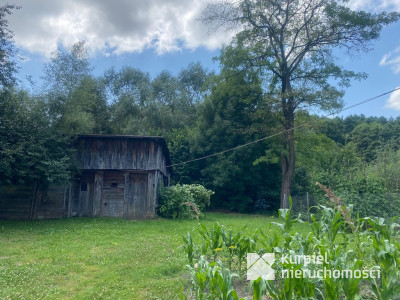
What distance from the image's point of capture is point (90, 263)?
6449mm

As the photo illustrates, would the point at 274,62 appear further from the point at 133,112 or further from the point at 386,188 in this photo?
the point at 133,112

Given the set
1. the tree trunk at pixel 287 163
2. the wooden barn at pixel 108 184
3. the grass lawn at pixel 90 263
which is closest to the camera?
the grass lawn at pixel 90 263

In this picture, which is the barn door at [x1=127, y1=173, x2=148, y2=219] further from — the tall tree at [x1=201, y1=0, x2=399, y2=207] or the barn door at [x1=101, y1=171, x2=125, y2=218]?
the tall tree at [x1=201, y1=0, x2=399, y2=207]

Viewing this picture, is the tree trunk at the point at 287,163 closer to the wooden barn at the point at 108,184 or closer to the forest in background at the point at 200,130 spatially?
the forest in background at the point at 200,130

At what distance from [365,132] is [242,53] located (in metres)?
22.5

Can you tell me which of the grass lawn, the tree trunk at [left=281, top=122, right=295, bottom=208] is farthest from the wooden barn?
the tree trunk at [left=281, top=122, right=295, bottom=208]

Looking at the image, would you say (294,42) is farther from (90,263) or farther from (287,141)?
(90,263)

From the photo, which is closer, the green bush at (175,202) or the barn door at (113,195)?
the barn door at (113,195)

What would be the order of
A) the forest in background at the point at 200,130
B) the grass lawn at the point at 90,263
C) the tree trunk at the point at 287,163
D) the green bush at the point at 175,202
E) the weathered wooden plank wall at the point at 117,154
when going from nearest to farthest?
the grass lawn at the point at 90,263, the forest in background at the point at 200,130, the weathered wooden plank wall at the point at 117,154, the green bush at the point at 175,202, the tree trunk at the point at 287,163

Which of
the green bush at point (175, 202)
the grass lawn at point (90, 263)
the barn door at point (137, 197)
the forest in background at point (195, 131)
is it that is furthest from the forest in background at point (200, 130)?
the green bush at point (175, 202)

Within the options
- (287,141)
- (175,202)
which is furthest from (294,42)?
(175,202)

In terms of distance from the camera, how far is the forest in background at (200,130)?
12211 mm

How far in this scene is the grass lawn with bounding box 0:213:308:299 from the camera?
15.6 feet

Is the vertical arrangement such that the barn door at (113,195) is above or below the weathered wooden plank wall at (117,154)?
below
